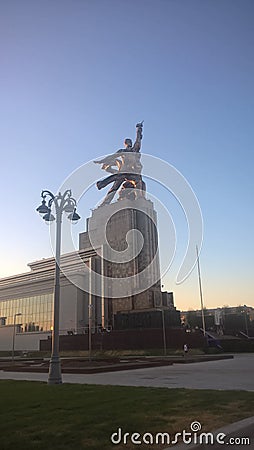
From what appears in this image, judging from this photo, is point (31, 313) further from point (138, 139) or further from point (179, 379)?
point (179, 379)

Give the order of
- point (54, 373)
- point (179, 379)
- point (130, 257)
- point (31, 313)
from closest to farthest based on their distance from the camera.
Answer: point (54, 373)
point (179, 379)
point (130, 257)
point (31, 313)

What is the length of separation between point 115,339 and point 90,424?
47.1 metres

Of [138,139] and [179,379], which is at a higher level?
[138,139]

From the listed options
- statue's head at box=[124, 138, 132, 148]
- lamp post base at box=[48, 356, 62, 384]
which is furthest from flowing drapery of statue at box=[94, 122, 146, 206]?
lamp post base at box=[48, 356, 62, 384]

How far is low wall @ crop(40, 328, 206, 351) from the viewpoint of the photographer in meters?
47.2

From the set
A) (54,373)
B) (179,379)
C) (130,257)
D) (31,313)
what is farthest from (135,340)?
(31,313)

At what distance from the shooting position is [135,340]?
5078 cm

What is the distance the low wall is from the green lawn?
37490mm

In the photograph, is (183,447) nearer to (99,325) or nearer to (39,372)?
(39,372)

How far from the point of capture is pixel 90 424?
6863 millimetres

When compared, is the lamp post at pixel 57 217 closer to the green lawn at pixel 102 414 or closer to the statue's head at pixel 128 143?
the green lawn at pixel 102 414

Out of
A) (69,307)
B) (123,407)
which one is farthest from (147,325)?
(123,407)

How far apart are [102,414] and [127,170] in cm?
5874

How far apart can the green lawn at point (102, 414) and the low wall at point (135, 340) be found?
37.5 m
